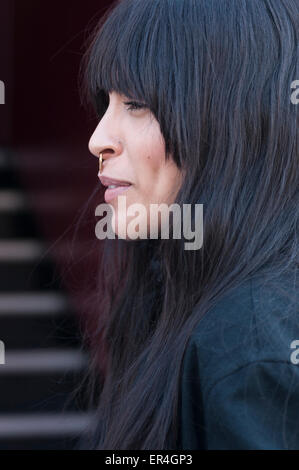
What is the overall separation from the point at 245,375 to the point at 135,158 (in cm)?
55

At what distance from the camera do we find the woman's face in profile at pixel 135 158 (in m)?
1.43

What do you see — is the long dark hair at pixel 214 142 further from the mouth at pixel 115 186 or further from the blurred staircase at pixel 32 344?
the blurred staircase at pixel 32 344

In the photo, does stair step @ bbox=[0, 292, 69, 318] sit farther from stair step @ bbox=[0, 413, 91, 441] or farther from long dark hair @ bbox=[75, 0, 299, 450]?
long dark hair @ bbox=[75, 0, 299, 450]

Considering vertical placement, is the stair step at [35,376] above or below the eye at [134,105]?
below

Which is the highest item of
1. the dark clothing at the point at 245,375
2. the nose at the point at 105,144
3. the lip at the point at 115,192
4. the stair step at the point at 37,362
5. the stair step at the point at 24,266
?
the stair step at the point at 24,266

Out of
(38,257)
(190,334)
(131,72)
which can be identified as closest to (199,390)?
(190,334)

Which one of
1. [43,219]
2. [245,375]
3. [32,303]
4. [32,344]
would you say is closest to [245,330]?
[245,375]

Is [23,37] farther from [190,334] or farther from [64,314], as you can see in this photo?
[190,334]

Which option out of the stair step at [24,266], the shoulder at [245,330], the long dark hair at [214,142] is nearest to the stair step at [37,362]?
the stair step at [24,266]

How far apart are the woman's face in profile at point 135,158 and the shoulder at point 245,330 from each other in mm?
312

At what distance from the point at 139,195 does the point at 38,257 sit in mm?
3235

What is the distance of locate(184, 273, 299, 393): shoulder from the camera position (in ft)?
3.58

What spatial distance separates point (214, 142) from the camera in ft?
4.43

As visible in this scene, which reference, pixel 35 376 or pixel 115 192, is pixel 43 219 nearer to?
pixel 35 376
